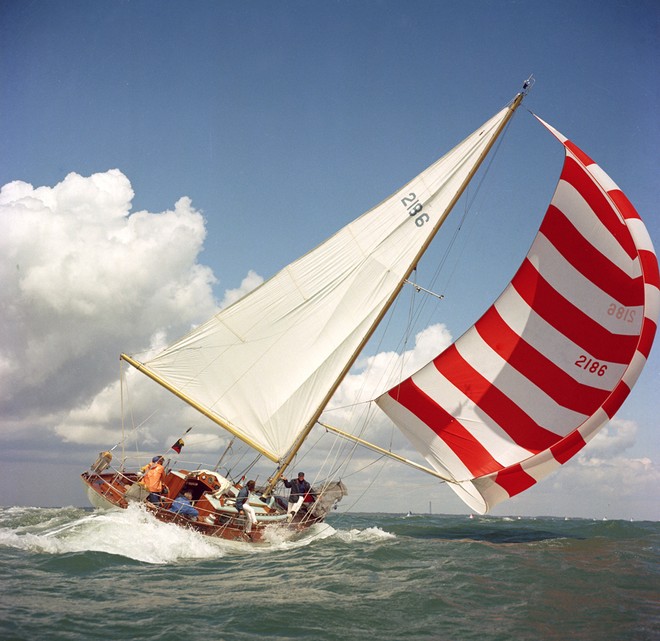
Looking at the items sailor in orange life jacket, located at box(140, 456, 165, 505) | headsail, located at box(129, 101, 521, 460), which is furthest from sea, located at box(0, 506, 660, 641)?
headsail, located at box(129, 101, 521, 460)

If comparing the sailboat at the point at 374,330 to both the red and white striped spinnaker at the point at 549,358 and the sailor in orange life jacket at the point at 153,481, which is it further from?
the sailor in orange life jacket at the point at 153,481

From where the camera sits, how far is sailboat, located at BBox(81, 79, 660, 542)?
563 inches

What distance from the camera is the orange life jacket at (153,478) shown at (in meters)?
12.8

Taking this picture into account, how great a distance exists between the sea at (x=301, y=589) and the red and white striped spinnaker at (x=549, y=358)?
2.47 metres

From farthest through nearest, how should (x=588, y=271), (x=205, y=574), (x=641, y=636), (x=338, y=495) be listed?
(x=338, y=495) < (x=588, y=271) < (x=205, y=574) < (x=641, y=636)

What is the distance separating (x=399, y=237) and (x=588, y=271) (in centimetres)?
516

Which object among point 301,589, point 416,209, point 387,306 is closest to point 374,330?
point 387,306

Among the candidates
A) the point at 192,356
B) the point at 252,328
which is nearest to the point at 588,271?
the point at 252,328

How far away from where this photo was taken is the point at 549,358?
47.3ft

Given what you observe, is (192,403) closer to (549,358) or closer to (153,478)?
(153,478)

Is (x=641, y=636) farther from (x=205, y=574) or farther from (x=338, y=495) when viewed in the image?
(x=338, y=495)

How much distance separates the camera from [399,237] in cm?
1486

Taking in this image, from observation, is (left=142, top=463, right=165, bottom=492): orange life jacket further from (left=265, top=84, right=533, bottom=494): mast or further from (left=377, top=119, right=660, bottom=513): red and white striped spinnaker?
(left=377, top=119, right=660, bottom=513): red and white striped spinnaker

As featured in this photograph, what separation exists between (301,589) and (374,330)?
773cm
